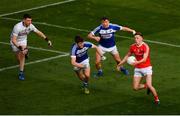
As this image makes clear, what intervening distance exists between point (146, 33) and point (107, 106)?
1141cm

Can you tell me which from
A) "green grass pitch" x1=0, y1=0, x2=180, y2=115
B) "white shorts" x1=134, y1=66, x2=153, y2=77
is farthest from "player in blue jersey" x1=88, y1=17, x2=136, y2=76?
"white shorts" x1=134, y1=66, x2=153, y2=77

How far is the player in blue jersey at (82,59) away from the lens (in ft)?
82.6

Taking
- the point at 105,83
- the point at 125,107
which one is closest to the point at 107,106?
the point at 125,107

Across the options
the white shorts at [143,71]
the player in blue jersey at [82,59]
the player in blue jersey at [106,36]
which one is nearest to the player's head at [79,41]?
the player in blue jersey at [82,59]

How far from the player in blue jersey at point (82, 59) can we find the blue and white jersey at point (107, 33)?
2260 millimetres

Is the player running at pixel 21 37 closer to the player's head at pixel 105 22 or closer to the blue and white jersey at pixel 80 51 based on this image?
the player's head at pixel 105 22

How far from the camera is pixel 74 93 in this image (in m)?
25.7

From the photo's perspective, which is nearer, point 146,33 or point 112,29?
point 112,29

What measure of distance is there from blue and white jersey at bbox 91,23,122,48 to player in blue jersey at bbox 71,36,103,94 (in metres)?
2.26

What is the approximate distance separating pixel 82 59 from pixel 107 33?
9.04 feet

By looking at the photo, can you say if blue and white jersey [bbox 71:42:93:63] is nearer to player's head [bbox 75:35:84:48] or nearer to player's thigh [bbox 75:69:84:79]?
player's head [bbox 75:35:84:48]

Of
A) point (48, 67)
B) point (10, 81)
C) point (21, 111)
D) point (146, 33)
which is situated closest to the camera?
point (21, 111)

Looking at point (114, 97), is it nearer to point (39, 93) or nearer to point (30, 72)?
point (39, 93)

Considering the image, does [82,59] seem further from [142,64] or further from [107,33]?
[107,33]
